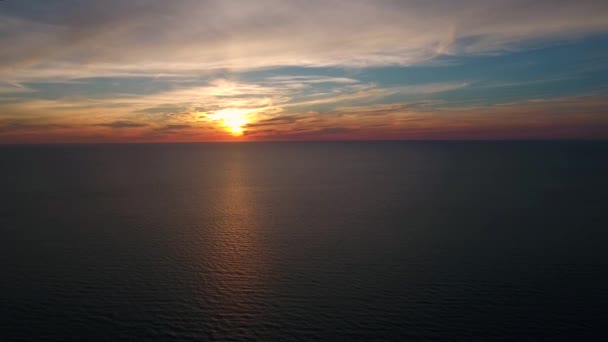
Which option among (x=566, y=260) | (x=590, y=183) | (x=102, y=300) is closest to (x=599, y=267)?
(x=566, y=260)

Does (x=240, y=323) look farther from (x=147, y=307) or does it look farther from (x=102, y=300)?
(x=102, y=300)

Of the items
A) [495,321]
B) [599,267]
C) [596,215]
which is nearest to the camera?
[495,321]

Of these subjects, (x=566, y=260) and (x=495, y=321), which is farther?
(x=566, y=260)

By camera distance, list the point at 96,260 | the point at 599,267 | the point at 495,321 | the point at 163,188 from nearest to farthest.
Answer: the point at 495,321, the point at 599,267, the point at 96,260, the point at 163,188

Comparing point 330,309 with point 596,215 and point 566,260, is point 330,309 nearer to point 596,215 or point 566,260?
point 566,260

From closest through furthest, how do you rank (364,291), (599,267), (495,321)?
1. (495,321)
2. (364,291)
3. (599,267)

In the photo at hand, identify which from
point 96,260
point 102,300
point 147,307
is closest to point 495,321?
point 147,307

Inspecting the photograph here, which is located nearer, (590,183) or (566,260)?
(566,260)

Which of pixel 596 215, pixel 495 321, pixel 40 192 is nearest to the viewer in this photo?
pixel 495 321

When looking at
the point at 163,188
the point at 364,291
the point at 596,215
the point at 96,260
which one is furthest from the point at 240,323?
the point at 163,188
